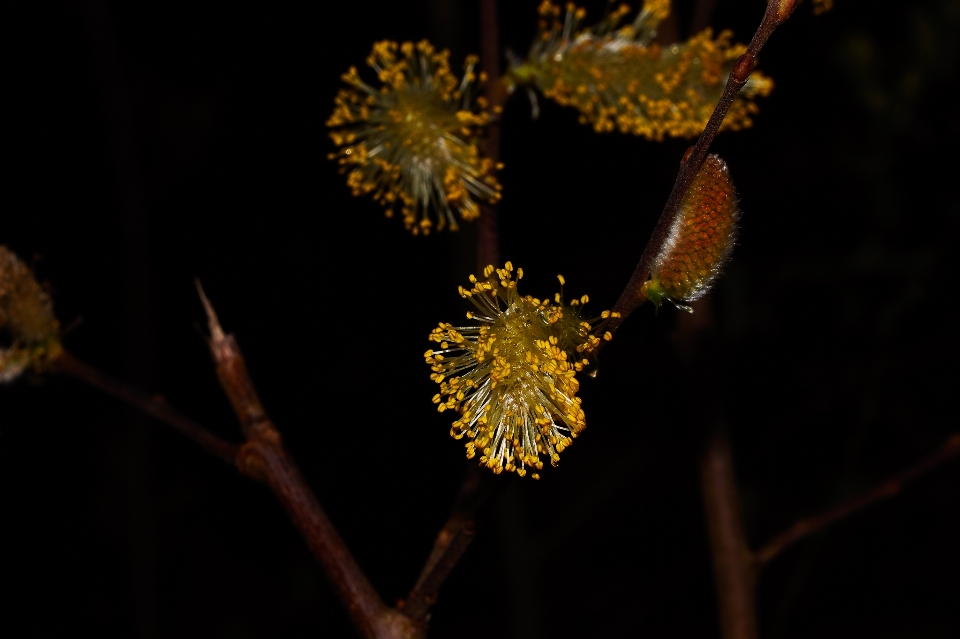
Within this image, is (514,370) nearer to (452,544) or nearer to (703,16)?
(452,544)

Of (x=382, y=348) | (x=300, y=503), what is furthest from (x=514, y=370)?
(x=382, y=348)

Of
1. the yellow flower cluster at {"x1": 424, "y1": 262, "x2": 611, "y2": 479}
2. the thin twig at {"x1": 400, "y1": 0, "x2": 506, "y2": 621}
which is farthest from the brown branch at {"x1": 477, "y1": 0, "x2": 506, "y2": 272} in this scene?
the yellow flower cluster at {"x1": 424, "y1": 262, "x2": 611, "y2": 479}

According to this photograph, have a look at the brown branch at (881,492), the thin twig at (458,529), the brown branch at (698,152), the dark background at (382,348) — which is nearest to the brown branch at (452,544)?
the thin twig at (458,529)

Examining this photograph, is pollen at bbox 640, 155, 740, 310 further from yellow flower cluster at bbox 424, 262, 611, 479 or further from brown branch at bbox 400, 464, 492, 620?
brown branch at bbox 400, 464, 492, 620

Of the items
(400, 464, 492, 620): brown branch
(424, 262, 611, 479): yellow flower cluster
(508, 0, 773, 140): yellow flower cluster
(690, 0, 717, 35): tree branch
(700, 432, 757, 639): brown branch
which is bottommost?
(400, 464, 492, 620): brown branch

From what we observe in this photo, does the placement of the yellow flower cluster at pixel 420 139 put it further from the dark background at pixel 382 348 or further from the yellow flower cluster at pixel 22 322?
the dark background at pixel 382 348

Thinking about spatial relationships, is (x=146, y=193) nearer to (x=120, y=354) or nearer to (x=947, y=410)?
(x=120, y=354)
